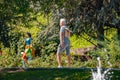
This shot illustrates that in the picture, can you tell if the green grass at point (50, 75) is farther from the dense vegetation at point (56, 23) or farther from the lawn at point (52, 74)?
the dense vegetation at point (56, 23)

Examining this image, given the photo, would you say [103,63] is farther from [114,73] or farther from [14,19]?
[14,19]

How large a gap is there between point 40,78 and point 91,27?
6440 mm

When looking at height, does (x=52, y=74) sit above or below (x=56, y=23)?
below

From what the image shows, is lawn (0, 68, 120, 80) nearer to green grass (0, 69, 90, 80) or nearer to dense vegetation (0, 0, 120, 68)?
green grass (0, 69, 90, 80)

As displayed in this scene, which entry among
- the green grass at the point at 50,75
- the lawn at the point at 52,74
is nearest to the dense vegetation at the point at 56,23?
the lawn at the point at 52,74

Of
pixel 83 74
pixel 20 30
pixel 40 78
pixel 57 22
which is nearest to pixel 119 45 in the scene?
pixel 83 74

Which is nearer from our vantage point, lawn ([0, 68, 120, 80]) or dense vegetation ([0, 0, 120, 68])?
lawn ([0, 68, 120, 80])

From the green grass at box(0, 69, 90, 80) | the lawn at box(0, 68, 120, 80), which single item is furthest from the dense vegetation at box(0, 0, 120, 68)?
the green grass at box(0, 69, 90, 80)

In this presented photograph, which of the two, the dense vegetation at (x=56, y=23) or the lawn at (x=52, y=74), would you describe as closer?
the lawn at (x=52, y=74)

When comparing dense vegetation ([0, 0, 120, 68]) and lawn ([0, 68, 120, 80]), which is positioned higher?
dense vegetation ([0, 0, 120, 68])

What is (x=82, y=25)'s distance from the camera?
55.1ft

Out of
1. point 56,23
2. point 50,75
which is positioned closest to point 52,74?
point 50,75

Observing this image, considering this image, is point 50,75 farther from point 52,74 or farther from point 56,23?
point 56,23

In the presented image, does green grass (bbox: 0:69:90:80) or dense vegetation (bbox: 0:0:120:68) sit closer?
green grass (bbox: 0:69:90:80)
